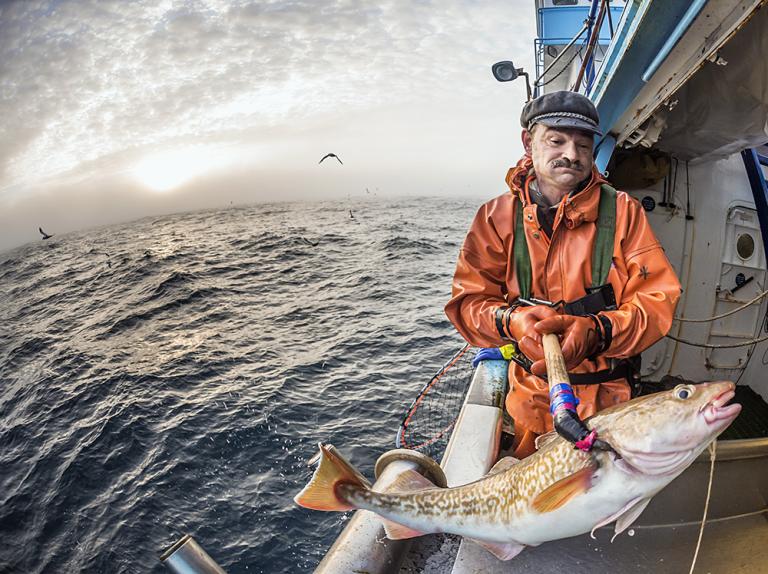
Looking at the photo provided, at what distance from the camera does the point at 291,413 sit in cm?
921

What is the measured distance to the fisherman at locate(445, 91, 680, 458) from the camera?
8.86 ft

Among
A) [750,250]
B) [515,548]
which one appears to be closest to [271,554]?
[515,548]

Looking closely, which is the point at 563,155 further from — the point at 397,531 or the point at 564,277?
the point at 397,531

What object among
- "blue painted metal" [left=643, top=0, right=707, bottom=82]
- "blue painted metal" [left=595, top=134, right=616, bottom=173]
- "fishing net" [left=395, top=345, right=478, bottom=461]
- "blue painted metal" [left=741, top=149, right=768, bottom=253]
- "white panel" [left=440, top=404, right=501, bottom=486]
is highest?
"blue painted metal" [left=643, top=0, right=707, bottom=82]

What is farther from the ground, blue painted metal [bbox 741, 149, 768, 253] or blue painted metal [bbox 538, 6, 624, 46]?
blue painted metal [bbox 538, 6, 624, 46]

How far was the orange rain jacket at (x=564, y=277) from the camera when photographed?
8.94ft

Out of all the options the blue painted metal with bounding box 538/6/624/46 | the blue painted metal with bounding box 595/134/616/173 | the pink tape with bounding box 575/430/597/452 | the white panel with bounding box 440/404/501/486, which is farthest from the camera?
the blue painted metal with bounding box 538/6/624/46

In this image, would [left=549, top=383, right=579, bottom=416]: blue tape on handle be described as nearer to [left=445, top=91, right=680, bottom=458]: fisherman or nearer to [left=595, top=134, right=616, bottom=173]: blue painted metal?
[left=445, top=91, right=680, bottom=458]: fisherman

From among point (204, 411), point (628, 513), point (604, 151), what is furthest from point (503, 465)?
point (204, 411)

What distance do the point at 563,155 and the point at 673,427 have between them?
1.83 meters

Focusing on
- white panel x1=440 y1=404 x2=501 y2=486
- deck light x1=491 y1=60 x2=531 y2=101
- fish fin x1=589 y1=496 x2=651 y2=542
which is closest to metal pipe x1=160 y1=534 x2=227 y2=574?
fish fin x1=589 y1=496 x2=651 y2=542

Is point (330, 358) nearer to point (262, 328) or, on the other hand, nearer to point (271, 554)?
point (262, 328)

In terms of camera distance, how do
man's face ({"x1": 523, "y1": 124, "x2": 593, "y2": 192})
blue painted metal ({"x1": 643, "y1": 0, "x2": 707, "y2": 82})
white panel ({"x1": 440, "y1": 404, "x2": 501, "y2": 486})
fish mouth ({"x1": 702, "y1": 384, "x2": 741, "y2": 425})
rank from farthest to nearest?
white panel ({"x1": 440, "y1": 404, "x2": 501, "y2": 486})
man's face ({"x1": 523, "y1": 124, "x2": 593, "y2": 192})
blue painted metal ({"x1": 643, "y1": 0, "x2": 707, "y2": 82})
fish mouth ({"x1": 702, "y1": 384, "x2": 741, "y2": 425})

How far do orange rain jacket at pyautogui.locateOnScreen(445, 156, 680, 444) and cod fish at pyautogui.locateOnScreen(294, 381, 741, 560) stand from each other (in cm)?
69
